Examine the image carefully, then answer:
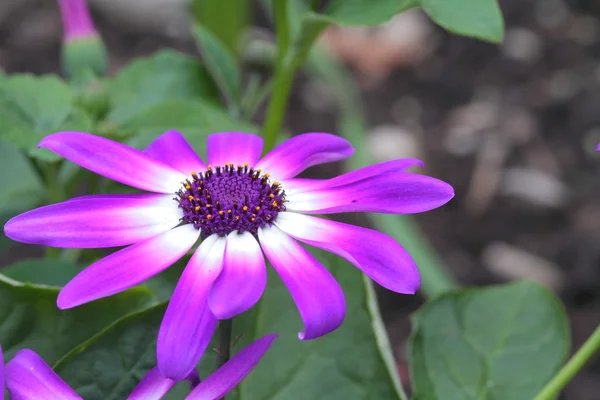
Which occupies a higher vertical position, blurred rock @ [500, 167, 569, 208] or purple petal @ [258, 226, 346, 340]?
purple petal @ [258, 226, 346, 340]

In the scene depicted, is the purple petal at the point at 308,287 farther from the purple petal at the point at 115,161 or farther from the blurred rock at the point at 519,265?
the blurred rock at the point at 519,265

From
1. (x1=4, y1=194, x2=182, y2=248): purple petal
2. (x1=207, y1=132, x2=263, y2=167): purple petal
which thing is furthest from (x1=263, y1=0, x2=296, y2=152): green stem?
(x1=4, y1=194, x2=182, y2=248): purple petal

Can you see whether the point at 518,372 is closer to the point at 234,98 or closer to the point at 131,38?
the point at 234,98

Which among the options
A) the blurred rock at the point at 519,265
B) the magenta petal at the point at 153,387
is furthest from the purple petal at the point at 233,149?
the blurred rock at the point at 519,265

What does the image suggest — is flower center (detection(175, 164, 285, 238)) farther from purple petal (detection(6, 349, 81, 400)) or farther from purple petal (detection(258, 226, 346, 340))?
purple petal (detection(6, 349, 81, 400))

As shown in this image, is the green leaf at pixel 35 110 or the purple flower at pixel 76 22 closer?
the green leaf at pixel 35 110

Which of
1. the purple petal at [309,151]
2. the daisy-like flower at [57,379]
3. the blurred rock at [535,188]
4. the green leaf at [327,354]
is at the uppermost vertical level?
the purple petal at [309,151]

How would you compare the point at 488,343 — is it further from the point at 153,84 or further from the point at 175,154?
the point at 153,84

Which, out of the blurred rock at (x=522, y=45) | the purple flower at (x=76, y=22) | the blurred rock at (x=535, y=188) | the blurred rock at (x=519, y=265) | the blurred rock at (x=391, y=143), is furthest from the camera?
the blurred rock at (x=522, y=45)
